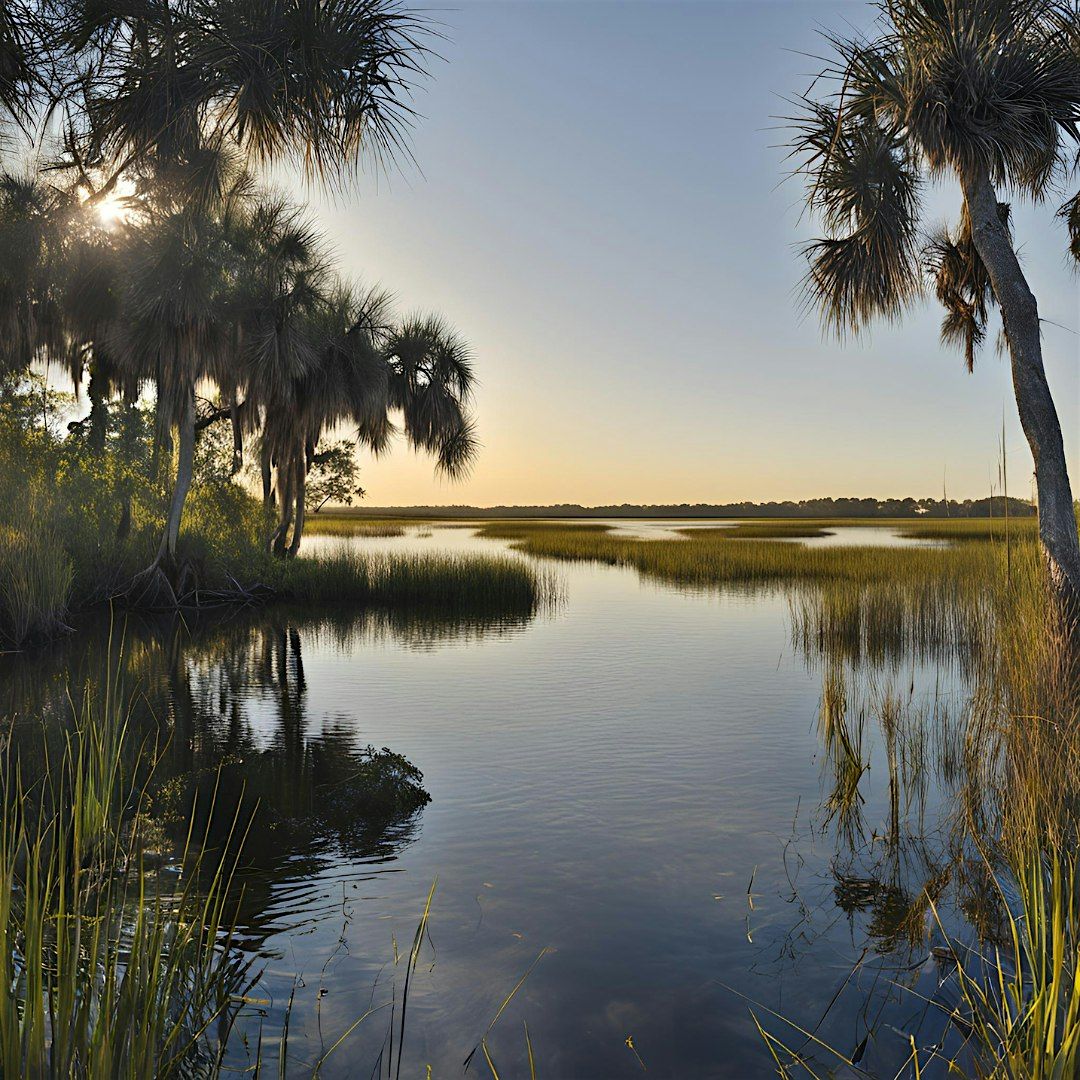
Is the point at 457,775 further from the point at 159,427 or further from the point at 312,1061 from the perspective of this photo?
the point at 159,427

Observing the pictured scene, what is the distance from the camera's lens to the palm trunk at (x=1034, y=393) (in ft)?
29.0

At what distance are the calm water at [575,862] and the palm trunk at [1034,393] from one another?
6.46ft

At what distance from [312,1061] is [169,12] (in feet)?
21.8

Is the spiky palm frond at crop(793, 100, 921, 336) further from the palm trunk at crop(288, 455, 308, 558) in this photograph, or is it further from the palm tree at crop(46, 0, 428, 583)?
the palm trunk at crop(288, 455, 308, 558)

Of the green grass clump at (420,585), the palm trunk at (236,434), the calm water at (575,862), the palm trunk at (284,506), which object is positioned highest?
the palm trunk at (236,434)

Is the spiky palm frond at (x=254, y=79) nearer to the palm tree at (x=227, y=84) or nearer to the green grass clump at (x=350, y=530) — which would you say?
the palm tree at (x=227, y=84)

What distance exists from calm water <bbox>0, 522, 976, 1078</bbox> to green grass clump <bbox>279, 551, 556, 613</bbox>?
1071cm

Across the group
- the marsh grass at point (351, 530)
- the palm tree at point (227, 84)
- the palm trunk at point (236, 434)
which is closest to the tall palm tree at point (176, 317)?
the palm trunk at point (236, 434)

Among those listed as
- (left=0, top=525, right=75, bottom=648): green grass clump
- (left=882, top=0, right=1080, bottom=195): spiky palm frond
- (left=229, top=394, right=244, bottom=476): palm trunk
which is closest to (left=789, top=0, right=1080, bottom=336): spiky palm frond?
(left=882, top=0, right=1080, bottom=195): spiky palm frond

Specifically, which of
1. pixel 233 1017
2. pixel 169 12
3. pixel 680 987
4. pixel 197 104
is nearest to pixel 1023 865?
pixel 680 987

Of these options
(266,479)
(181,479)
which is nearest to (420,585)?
(181,479)

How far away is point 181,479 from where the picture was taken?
21719 millimetres

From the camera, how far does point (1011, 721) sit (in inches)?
229

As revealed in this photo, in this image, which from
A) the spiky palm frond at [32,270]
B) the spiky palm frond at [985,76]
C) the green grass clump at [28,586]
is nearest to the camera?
the spiky palm frond at [985,76]
